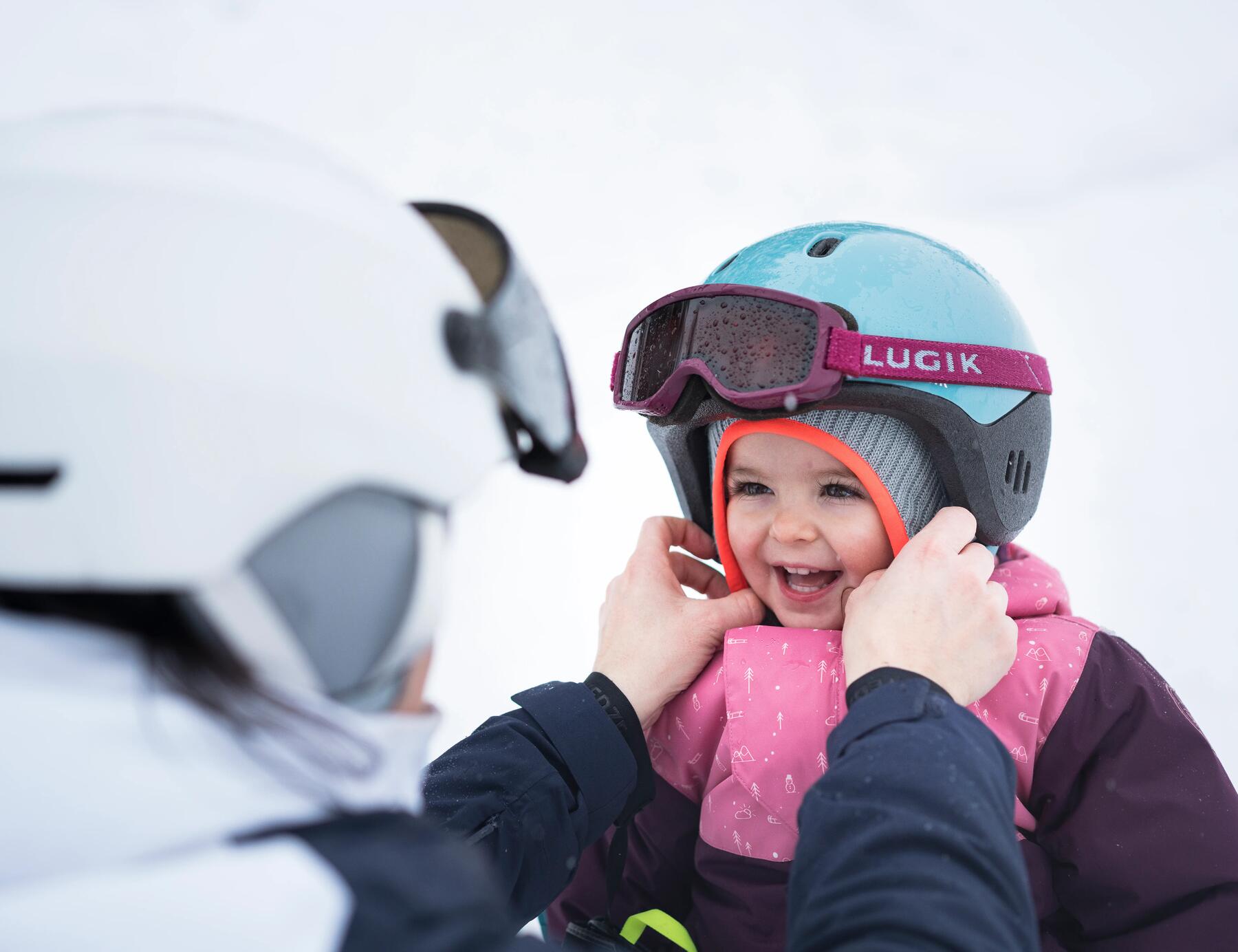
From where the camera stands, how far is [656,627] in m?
1.23

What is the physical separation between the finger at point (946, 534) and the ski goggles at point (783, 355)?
179 mm

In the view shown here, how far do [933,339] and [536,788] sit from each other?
761 millimetres

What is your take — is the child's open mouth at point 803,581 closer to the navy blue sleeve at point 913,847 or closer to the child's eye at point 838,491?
the child's eye at point 838,491

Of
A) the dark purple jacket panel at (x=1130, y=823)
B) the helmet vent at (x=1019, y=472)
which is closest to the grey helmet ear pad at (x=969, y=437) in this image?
the helmet vent at (x=1019, y=472)

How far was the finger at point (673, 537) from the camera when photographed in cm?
135

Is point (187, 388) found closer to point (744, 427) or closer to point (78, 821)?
point (78, 821)

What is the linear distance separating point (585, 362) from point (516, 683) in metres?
1.02

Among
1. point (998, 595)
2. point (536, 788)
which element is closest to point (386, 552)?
point (536, 788)

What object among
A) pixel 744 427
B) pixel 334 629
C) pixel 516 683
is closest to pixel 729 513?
pixel 744 427

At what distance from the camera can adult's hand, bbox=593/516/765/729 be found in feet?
3.91

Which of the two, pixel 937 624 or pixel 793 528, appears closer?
pixel 937 624

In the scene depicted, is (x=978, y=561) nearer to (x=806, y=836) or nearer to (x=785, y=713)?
(x=785, y=713)

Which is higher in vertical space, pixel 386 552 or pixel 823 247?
pixel 823 247

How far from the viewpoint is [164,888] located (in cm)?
41
